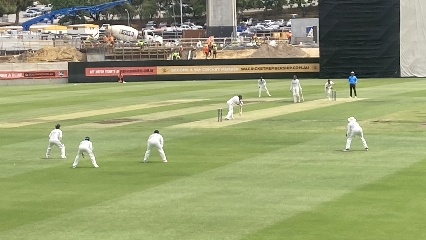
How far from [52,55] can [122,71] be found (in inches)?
450

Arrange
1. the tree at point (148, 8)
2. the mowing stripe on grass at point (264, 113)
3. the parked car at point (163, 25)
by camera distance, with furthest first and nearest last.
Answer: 1. the tree at point (148, 8)
2. the parked car at point (163, 25)
3. the mowing stripe on grass at point (264, 113)

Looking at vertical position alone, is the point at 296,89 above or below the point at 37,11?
below

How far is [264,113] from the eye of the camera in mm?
47031

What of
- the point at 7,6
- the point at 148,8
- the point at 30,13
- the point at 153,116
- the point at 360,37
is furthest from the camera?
the point at 30,13

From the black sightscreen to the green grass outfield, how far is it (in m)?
18.8

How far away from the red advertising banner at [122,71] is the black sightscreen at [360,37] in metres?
14.7

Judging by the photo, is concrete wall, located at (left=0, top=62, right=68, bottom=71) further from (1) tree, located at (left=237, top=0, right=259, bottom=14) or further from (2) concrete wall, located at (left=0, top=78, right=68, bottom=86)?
(1) tree, located at (left=237, top=0, right=259, bottom=14)

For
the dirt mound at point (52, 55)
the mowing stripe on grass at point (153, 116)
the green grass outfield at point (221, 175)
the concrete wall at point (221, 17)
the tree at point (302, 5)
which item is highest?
the tree at point (302, 5)

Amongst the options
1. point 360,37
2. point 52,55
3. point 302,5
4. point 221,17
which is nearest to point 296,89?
point 360,37

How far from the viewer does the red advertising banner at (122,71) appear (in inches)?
3041

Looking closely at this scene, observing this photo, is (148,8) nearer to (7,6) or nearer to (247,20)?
(247,20)

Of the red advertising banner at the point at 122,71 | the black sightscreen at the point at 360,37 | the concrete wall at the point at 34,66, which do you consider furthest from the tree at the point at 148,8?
the black sightscreen at the point at 360,37

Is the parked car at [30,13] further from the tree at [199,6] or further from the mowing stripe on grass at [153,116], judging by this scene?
the mowing stripe on grass at [153,116]

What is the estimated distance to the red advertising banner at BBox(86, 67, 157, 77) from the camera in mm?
77250
